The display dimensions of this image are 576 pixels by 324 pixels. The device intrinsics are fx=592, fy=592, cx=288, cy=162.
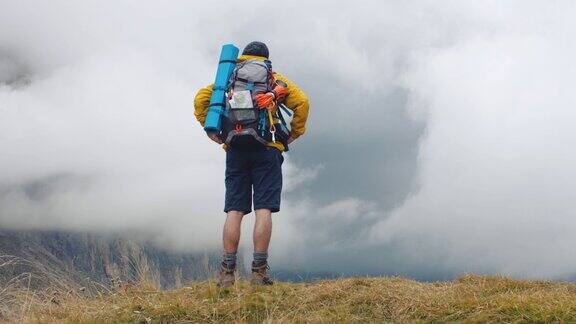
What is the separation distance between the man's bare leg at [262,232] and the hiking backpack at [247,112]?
1.06 metres

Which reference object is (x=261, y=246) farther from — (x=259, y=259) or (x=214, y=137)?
(x=214, y=137)

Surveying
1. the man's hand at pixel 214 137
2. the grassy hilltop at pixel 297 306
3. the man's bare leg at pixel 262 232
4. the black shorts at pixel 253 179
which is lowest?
the grassy hilltop at pixel 297 306

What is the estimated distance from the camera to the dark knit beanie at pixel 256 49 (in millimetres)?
9289

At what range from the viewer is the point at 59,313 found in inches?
284

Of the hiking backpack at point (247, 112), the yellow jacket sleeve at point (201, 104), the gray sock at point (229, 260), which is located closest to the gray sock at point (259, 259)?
the gray sock at point (229, 260)

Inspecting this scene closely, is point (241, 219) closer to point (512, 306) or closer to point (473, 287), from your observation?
point (473, 287)

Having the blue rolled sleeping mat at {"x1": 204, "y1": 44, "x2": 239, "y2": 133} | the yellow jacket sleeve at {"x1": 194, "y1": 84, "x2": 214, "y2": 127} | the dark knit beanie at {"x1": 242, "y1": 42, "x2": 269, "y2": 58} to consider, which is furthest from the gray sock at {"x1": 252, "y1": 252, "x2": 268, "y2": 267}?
the dark knit beanie at {"x1": 242, "y1": 42, "x2": 269, "y2": 58}

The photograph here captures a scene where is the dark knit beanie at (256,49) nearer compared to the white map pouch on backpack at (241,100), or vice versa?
the white map pouch on backpack at (241,100)

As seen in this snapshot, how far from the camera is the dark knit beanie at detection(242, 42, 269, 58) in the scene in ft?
30.5

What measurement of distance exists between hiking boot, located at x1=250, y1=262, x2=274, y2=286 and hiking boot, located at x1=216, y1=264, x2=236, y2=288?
0.95 ft

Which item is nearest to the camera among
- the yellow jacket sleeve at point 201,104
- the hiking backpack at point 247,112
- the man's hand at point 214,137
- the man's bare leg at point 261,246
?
the man's bare leg at point 261,246

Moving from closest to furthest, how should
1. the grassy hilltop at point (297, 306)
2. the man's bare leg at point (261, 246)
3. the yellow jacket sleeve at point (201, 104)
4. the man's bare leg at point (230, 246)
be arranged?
the grassy hilltop at point (297, 306) < the man's bare leg at point (230, 246) < the man's bare leg at point (261, 246) < the yellow jacket sleeve at point (201, 104)

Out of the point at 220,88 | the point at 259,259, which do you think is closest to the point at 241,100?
the point at 220,88

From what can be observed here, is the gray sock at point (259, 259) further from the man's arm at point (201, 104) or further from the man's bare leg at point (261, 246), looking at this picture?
the man's arm at point (201, 104)
